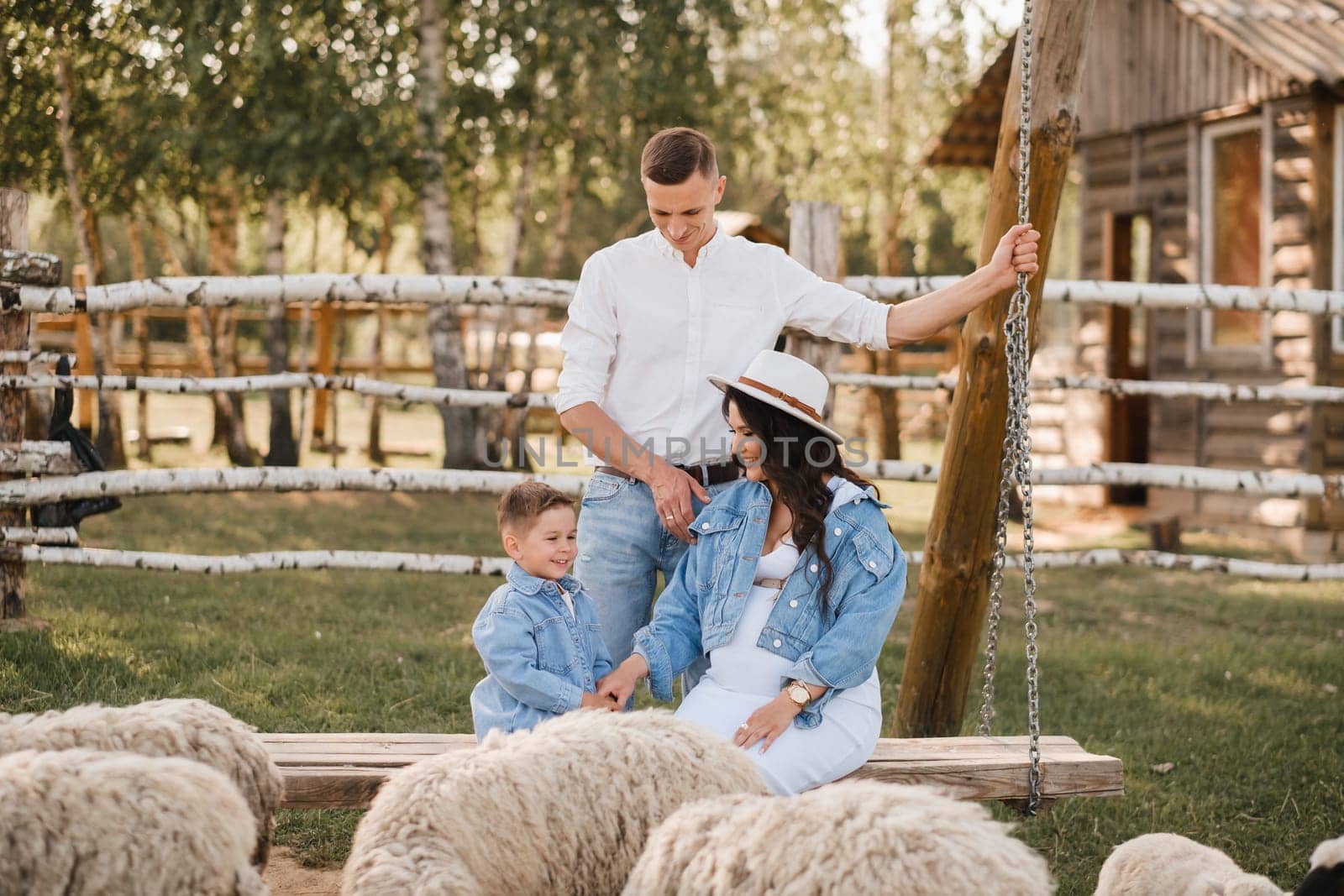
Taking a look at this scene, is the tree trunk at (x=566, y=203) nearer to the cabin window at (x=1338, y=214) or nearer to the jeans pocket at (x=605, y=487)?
the cabin window at (x=1338, y=214)

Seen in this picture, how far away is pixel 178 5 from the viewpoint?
1045 cm

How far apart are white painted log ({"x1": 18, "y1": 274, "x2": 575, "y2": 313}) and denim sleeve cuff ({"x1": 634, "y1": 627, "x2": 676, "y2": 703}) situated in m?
1.97

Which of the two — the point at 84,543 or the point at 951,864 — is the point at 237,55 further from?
the point at 951,864

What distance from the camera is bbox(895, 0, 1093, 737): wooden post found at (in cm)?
390

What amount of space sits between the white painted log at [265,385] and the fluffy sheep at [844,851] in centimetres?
309

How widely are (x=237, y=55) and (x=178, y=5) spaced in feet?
2.07

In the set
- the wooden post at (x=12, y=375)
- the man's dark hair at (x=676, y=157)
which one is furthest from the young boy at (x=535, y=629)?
the wooden post at (x=12, y=375)

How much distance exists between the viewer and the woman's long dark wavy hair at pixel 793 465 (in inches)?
122

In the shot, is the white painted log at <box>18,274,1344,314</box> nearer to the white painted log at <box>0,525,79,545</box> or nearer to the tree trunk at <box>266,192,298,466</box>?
the white painted log at <box>0,525,79,545</box>

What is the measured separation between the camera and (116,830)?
196 cm

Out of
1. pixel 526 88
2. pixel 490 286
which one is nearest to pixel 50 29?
pixel 526 88

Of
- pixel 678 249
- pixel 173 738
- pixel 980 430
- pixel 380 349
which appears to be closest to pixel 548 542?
pixel 678 249

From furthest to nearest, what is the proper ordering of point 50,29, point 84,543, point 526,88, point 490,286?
point 526,88
point 50,29
point 84,543
point 490,286

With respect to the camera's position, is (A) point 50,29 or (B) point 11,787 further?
(A) point 50,29
